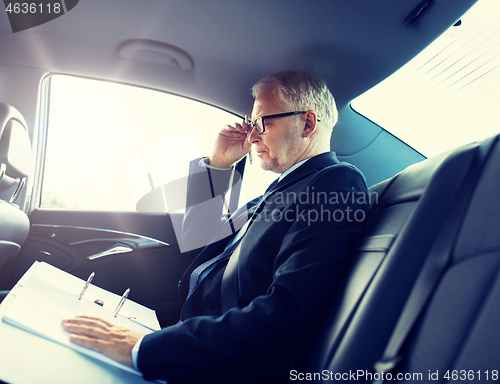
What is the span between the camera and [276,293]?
0.81 metres

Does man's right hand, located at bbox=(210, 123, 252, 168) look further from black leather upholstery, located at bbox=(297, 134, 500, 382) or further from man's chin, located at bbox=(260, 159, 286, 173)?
black leather upholstery, located at bbox=(297, 134, 500, 382)

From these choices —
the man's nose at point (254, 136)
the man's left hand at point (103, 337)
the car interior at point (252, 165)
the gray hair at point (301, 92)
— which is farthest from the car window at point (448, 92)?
the man's left hand at point (103, 337)

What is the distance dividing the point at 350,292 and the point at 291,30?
1.13 metres

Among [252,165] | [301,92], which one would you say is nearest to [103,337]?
[301,92]

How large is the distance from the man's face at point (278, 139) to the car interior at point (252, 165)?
1.08 feet

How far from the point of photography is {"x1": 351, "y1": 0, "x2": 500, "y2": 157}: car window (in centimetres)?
122

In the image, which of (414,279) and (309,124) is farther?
(309,124)

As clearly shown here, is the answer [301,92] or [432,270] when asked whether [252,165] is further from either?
[432,270]

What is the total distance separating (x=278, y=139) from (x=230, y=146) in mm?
502

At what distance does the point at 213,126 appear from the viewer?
2.00 meters

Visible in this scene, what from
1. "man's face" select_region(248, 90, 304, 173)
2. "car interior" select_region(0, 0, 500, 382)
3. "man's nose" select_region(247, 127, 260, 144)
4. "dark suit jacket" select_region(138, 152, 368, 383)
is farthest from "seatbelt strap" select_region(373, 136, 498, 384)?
"man's nose" select_region(247, 127, 260, 144)

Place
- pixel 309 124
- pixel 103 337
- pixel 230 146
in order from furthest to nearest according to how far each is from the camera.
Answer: pixel 230 146 < pixel 309 124 < pixel 103 337

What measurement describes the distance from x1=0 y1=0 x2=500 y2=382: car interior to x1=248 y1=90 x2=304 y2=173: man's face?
33cm

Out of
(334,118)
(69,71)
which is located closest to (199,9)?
(334,118)
